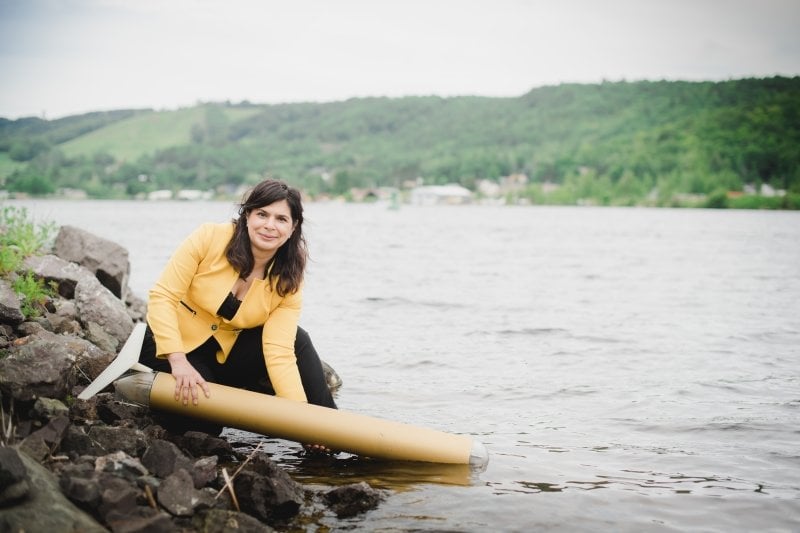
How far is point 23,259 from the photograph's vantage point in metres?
9.11

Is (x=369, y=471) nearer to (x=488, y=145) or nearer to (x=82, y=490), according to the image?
(x=82, y=490)

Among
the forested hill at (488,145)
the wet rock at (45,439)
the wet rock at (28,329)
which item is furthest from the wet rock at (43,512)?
the forested hill at (488,145)

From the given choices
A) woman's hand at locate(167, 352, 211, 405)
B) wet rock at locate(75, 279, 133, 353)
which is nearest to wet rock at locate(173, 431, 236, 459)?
woman's hand at locate(167, 352, 211, 405)

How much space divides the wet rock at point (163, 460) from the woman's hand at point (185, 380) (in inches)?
30.3

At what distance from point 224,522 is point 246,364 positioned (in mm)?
2024

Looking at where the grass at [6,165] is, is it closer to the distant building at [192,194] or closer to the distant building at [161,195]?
the distant building at [192,194]

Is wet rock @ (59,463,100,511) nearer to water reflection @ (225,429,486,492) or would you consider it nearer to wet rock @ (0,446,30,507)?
wet rock @ (0,446,30,507)

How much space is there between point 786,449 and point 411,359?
17.4 ft

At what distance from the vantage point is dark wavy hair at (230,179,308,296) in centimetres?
572

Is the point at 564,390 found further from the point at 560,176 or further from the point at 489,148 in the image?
the point at 489,148

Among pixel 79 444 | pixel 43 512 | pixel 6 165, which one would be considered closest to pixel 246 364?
pixel 79 444

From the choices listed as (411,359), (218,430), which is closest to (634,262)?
(411,359)

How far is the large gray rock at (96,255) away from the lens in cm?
1052

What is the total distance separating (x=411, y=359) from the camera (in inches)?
432
